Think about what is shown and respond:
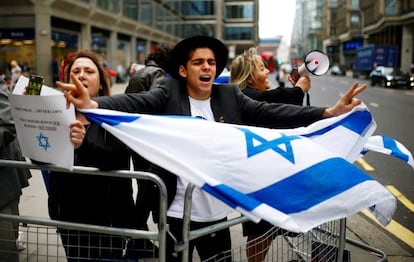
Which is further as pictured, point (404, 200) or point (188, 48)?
point (404, 200)

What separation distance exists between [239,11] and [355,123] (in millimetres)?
90829

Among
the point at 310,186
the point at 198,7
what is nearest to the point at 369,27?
the point at 198,7

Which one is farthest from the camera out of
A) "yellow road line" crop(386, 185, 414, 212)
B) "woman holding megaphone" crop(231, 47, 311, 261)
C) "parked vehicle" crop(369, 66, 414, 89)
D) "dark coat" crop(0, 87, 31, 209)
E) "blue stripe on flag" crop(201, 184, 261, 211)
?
"parked vehicle" crop(369, 66, 414, 89)

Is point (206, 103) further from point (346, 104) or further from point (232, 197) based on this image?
point (232, 197)

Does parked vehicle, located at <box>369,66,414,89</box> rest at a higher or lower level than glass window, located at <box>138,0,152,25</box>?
lower

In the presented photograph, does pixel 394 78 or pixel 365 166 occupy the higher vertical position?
pixel 394 78

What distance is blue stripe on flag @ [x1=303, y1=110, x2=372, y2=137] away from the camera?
2.76 metres

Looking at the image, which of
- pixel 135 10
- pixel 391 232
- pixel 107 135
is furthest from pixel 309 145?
pixel 135 10

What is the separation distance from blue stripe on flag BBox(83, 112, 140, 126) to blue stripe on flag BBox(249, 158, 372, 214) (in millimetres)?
744

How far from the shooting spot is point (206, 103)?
9.52ft

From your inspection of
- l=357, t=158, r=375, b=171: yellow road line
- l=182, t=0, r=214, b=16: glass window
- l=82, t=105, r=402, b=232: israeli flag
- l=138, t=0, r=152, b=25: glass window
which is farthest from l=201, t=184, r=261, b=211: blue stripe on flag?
l=182, t=0, r=214, b=16: glass window

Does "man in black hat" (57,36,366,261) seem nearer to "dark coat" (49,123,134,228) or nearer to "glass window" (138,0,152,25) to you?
"dark coat" (49,123,134,228)

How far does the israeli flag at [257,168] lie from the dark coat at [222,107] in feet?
1.27

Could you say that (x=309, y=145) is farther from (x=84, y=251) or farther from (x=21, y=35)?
(x=21, y=35)
